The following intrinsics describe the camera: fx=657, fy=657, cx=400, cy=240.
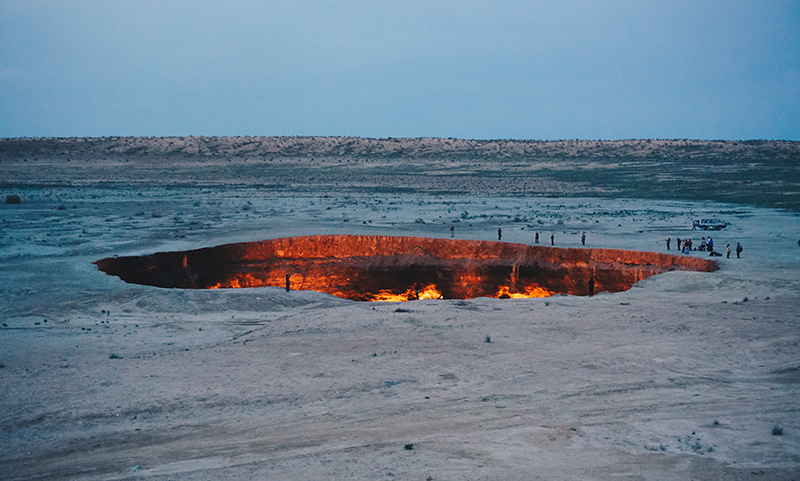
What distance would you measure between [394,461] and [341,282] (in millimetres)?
20576

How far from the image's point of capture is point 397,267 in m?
28.2

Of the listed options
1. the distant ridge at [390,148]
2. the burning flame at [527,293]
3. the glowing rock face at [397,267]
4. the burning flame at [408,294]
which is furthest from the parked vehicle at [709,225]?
the distant ridge at [390,148]

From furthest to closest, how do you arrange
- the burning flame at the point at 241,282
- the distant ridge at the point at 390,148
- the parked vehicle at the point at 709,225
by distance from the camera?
the distant ridge at the point at 390,148 → the parked vehicle at the point at 709,225 → the burning flame at the point at 241,282

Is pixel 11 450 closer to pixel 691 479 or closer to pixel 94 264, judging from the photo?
pixel 691 479

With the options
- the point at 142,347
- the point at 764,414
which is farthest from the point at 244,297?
the point at 764,414

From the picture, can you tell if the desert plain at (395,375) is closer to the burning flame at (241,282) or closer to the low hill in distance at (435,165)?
the burning flame at (241,282)

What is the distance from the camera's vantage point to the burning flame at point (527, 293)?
2557 cm

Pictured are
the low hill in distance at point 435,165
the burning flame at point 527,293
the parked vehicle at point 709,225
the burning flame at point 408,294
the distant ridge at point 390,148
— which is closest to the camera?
the burning flame at point 527,293

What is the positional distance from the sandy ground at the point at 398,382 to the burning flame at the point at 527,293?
244 inches

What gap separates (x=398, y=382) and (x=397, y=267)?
1768cm

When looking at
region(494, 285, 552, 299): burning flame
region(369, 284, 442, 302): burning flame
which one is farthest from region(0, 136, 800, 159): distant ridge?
region(494, 285, 552, 299): burning flame

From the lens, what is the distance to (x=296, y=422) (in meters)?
8.95

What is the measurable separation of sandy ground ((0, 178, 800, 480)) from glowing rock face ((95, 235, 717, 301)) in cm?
370

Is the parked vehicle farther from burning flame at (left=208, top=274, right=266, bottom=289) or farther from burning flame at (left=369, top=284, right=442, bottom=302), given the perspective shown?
burning flame at (left=208, top=274, right=266, bottom=289)
